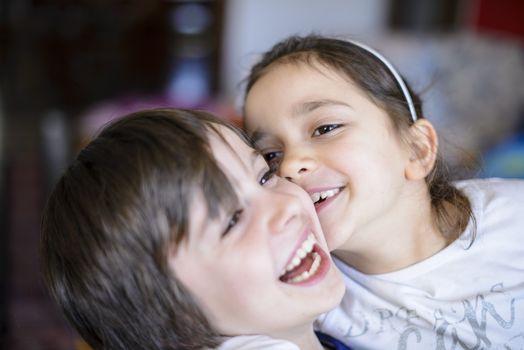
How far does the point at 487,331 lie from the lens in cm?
107

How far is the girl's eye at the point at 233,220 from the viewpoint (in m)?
0.86

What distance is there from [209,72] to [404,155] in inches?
182

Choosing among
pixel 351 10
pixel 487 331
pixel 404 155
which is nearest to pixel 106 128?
pixel 404 155

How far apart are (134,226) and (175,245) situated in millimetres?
56

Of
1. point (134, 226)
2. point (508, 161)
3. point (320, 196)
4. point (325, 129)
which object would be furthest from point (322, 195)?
point (508, 161)

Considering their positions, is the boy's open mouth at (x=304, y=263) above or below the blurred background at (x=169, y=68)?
above

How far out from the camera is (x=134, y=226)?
32.5 inches

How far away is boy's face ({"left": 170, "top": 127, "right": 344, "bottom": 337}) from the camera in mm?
839

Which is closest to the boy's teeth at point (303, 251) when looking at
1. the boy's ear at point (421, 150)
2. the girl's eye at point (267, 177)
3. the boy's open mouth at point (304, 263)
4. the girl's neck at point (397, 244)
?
the boy's open mouth at point (304, 263)

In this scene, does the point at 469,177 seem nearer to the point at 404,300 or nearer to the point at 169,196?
the point at 404,300

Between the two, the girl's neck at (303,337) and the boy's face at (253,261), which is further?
the girl's neck at (303,337)

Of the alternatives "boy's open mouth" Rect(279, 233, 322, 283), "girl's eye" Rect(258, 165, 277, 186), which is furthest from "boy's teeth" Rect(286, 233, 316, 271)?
"girl's eye" Rect(258, 165, 277, 186)

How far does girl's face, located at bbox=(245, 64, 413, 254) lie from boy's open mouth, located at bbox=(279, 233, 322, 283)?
110 mm

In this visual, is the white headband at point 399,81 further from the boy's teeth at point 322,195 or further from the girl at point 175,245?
the girl at point 175,245
